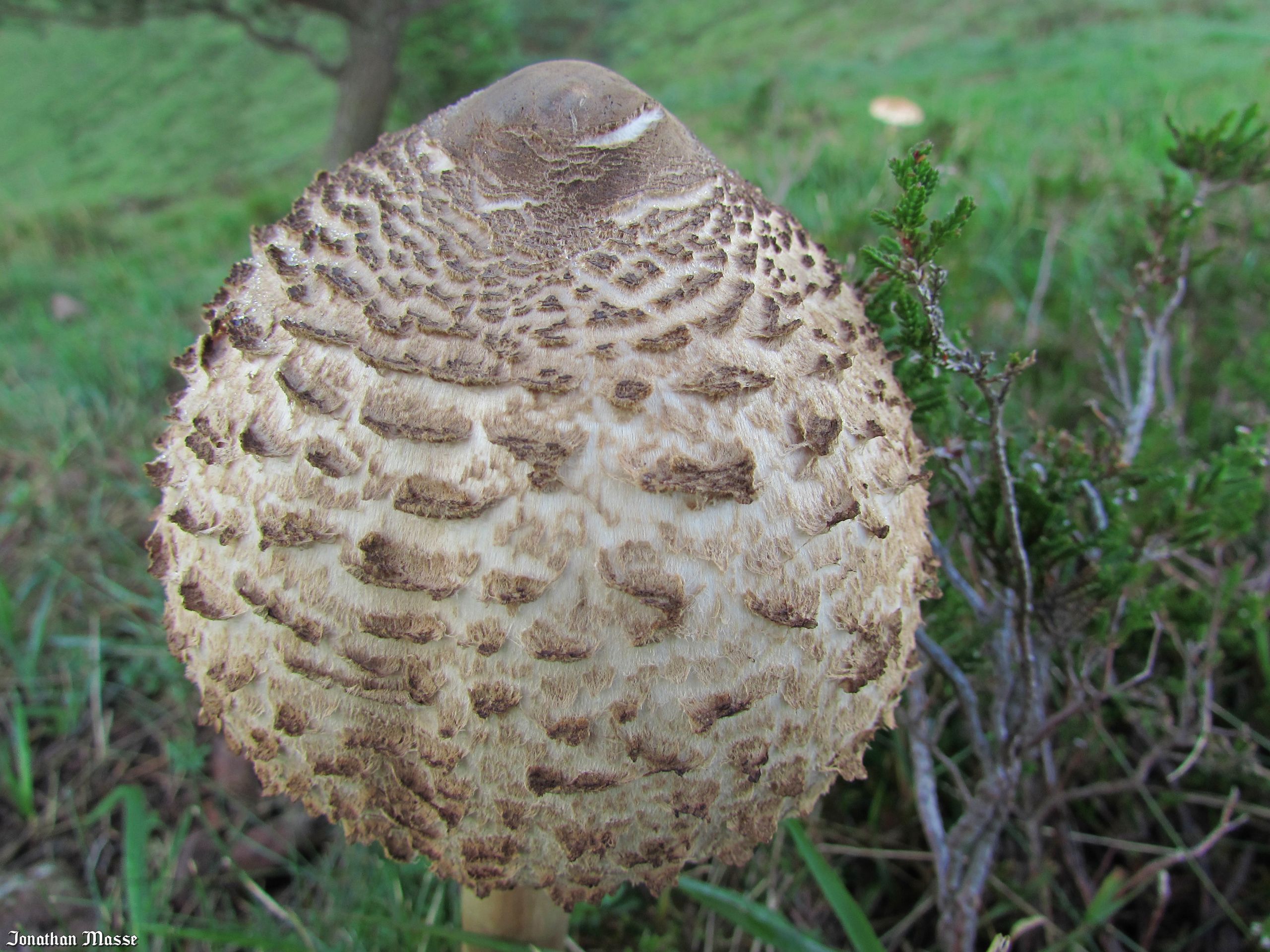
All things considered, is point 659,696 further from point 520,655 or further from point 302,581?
point 302,581

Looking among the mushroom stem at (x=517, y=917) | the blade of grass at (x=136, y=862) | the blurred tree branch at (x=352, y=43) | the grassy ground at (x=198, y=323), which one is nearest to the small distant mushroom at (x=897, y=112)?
the grassy ground at (x=198, y=323)

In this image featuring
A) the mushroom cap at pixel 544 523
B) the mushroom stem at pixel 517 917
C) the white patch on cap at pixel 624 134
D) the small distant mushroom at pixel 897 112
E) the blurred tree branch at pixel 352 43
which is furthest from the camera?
the blurred tree branch at pixel 352 43

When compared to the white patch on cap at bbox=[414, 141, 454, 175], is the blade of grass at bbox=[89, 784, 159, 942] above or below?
below

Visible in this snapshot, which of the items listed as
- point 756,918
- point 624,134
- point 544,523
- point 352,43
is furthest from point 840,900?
point 352,43

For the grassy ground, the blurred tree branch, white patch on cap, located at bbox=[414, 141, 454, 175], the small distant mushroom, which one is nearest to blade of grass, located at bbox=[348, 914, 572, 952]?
the grassy ground

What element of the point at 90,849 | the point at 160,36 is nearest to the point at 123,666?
the point at 90,849

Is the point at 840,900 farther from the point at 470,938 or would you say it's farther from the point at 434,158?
the point at 434,158

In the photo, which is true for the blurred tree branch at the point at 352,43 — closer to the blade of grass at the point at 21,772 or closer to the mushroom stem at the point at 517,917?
the blade of grass at the point at 21,772

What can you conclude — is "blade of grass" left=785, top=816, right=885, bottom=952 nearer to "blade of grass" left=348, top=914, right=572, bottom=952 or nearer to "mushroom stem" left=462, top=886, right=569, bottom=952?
"blade of grass" left=348, top=914, right=572, bottom=952
